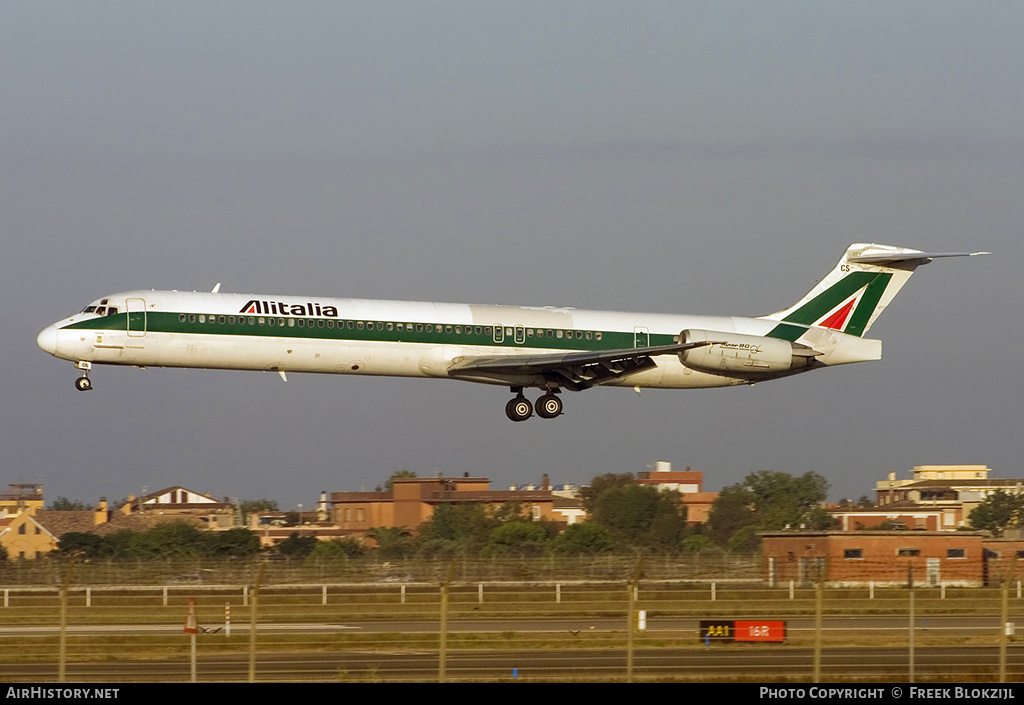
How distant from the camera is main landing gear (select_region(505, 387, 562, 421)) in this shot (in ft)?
125

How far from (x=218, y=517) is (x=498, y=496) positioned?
26.1 metres

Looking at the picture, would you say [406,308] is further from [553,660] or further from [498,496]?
[498,496]

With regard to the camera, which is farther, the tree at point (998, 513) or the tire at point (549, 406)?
the tree at point (998, 513)

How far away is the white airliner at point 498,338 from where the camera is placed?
3334 centimetres

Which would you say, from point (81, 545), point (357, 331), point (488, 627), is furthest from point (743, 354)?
point (81, 545)

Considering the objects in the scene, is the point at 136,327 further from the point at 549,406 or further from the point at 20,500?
the point at 20,500

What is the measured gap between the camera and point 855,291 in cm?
4172

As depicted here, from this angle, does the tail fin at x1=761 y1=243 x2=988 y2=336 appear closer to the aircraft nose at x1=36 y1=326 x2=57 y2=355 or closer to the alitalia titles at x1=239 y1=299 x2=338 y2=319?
the alitalia titles at x1=239 y1=299 x2=338 y2=319

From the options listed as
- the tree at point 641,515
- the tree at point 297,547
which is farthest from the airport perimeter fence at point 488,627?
the tree at point 641,515

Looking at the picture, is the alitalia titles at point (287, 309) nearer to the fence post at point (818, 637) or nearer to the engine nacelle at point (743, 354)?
the engine nacelle at point (743, 354)

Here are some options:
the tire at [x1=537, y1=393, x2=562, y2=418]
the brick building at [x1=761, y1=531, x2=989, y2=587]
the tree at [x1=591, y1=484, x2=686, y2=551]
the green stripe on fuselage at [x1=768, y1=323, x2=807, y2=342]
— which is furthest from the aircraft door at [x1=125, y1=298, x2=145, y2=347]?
the tree at [x1=591, y1=484, x2=686, y2=551]

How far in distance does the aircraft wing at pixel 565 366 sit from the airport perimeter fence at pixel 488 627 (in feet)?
16.2

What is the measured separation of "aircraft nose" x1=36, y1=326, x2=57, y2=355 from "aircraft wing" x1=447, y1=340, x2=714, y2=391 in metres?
9.66

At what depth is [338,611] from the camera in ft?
85.4
